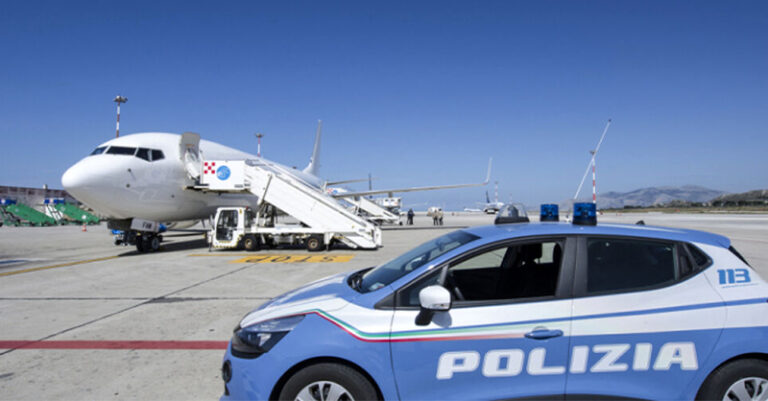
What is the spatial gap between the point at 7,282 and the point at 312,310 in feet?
32.6

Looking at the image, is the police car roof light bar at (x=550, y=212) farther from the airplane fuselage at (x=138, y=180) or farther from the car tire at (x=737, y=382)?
the airplane fuselage at (x=138, y=180)

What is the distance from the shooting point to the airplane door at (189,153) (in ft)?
51.9

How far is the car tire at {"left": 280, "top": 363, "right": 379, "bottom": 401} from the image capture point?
2.70m

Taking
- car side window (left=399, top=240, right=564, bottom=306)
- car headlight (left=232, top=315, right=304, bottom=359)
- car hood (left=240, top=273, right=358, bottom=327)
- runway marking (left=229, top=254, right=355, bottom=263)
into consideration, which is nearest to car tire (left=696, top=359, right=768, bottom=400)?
car side window (left=399, top=240, right=564, bottom=306)

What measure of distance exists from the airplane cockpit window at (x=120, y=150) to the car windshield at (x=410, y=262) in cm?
1333

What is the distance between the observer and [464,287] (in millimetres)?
3752

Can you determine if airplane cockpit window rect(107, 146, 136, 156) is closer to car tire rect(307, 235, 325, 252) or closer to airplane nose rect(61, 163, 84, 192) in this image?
airplane nose rect(61, 163, 84, 192)

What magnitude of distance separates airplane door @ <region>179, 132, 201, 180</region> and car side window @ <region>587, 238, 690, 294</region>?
15.6 metres

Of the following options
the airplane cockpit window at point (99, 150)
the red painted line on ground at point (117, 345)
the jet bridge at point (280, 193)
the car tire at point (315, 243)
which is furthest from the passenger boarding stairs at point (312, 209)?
the red painted line on ground at point (117, 345)

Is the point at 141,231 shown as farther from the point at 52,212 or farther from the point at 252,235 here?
the point at 52,212

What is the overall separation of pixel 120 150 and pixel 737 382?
1612 centimetres

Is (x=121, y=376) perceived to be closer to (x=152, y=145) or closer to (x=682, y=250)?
(x=682, y=250)

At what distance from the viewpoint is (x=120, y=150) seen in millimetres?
13992

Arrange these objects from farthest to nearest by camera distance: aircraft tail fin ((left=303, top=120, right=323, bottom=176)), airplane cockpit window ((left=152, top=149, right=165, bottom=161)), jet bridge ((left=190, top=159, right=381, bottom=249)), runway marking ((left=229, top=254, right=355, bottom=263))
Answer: aircraft tail fin ((left=303, top=120, right=323, bottom=176)) → jet bridge ((left=190, top=159, right=381, bottom=249)) → airplane cockpit window ((left=152, top=149, right=165, bottom=161)) → runway marking ((left=229, top=254, right=355, bottom=263))
